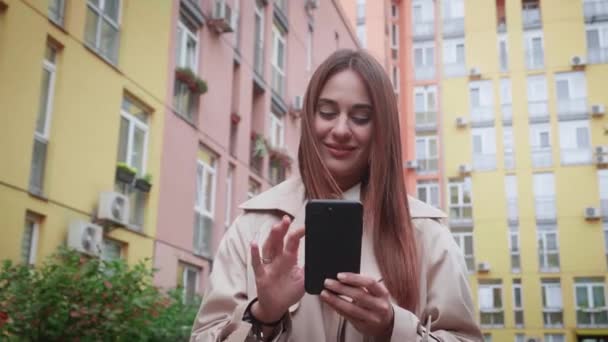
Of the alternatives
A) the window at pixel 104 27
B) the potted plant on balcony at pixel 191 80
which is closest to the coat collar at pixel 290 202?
the window at pixel 104 27

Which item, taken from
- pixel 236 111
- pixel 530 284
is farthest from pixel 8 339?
pixel 530 284

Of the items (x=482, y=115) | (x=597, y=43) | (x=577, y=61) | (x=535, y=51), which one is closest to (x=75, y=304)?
(x=482, y=115)

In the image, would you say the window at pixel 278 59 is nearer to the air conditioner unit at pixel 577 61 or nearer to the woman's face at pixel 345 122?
the air conditioner unit at pixel 577 61

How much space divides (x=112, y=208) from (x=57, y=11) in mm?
2409

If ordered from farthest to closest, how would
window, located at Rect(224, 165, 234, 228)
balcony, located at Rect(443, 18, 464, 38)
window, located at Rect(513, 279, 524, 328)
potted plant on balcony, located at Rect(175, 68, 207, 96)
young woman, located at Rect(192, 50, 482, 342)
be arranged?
1. balcony, located at Rect(443, 18, 464, 38)
2. window, located at Rect(513, 279, 524, 328)
3. window, located at Rect(224, 165, 234, 228)
4. potted plant on balcony, located at Rect(175, 68, 207, 96)
5. young woman, located at Rect(192, 50, 482, 342)

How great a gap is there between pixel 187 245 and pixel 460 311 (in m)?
10.7

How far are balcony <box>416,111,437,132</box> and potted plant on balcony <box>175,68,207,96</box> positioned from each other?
58.8 ft

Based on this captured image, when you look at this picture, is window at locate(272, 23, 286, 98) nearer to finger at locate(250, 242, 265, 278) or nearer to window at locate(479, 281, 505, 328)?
window at locate(479, 281, 505, 328)

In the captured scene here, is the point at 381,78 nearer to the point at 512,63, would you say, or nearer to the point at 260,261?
the point at 260,261

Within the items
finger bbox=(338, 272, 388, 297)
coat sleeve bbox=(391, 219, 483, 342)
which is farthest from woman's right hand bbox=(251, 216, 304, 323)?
coat sleeve bbox=(391, 219, 483, 342)

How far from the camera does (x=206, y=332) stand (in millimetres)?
1683

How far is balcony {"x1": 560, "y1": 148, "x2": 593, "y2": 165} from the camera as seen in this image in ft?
88.6

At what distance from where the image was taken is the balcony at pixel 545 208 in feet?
89.0

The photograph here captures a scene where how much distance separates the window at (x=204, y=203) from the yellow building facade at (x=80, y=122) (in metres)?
1.70
